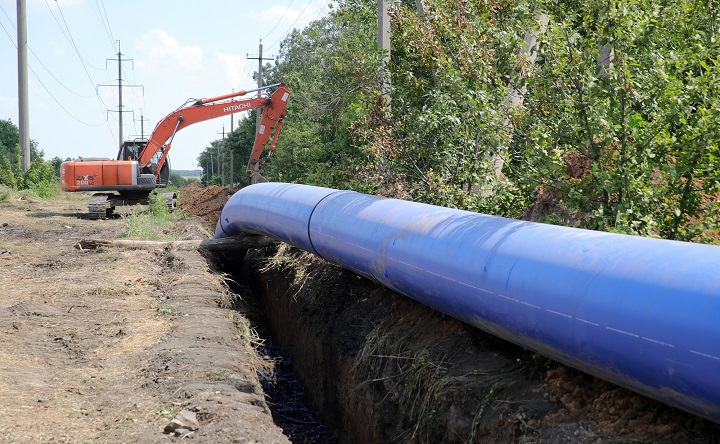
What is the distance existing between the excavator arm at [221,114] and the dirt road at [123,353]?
24.3 ft

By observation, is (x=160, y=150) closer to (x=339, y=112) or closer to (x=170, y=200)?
(x=170, y=200)

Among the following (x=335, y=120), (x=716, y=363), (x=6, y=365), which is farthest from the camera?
(x=335, y=120)

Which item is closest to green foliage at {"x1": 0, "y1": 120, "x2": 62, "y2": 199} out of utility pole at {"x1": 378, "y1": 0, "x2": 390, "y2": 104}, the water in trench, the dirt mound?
the dirt mound

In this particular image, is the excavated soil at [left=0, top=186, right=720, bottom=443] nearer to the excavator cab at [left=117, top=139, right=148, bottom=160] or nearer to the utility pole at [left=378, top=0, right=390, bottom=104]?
the utility pole at [left=378, top=0, right=390, bottom=104]

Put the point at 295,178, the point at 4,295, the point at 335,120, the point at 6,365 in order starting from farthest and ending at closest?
the point at 295,178
the point at 335,120
the point at 4,295
the point at 6,365

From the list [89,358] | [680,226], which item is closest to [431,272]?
[680,226]

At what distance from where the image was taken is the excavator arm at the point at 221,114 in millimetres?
19016

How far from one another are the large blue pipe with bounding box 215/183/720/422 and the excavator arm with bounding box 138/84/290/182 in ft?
41.9

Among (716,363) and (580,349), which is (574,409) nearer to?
(580,349)

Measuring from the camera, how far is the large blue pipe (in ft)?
10.8

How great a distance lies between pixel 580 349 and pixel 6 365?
4.76 metres

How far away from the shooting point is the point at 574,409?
4246mm

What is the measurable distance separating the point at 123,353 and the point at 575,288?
461cm

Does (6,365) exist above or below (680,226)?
below
